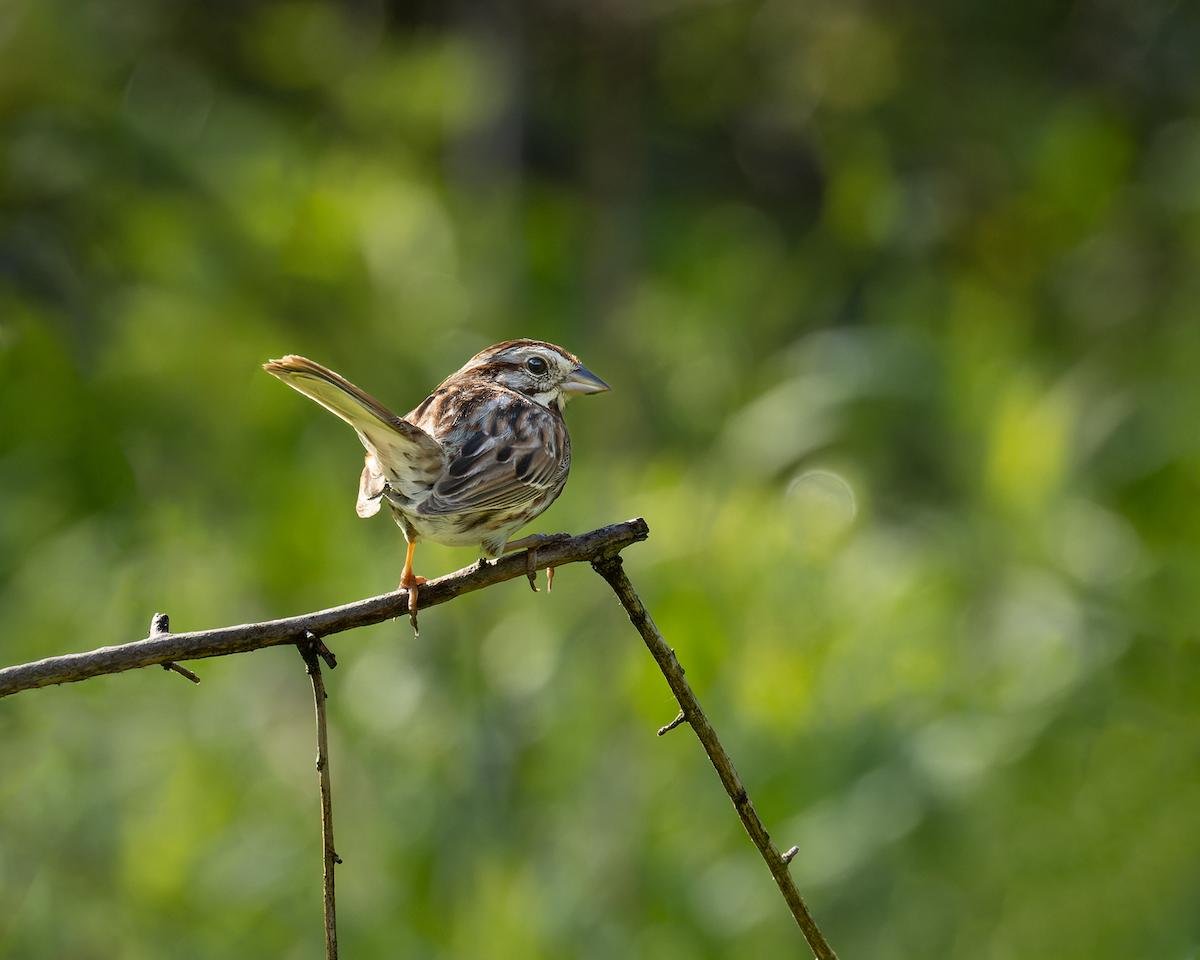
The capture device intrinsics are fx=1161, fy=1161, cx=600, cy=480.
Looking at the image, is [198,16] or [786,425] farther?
[198,16]

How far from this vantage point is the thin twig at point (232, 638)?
3.75 feet

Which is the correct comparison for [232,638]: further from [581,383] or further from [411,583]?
[581,383]

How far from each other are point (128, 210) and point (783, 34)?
405cm

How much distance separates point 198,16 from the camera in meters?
6.23

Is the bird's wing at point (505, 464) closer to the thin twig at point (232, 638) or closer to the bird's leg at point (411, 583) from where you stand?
the bird's leg at point (411, 583)

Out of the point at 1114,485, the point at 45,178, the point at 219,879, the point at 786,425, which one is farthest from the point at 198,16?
the point at 1114,485

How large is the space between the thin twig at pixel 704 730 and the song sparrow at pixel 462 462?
1.12 feet

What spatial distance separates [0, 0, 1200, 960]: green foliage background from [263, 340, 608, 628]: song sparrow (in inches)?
53.0

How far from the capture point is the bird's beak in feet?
7.54

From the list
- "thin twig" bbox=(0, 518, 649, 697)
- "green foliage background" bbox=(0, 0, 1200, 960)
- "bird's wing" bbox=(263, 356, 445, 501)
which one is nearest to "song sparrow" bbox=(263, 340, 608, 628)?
"bird's wing" bbox=(263, 356, 445, 501)

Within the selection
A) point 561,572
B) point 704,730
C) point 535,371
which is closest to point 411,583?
point 704,730

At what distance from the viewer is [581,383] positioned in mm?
2336

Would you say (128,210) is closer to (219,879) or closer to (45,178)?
(45,178)

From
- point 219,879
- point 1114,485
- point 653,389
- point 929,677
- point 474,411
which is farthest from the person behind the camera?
point 653,389
